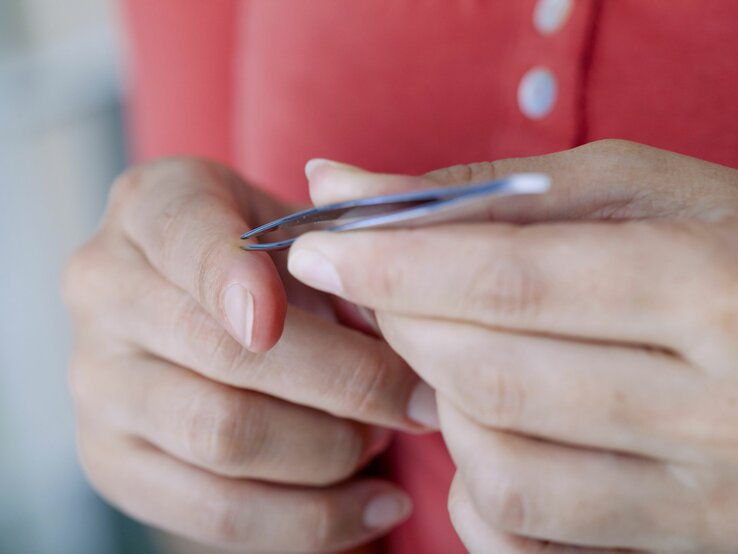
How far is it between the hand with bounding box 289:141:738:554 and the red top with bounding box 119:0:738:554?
182 millimetres

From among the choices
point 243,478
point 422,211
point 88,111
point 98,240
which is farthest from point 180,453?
point 88,111

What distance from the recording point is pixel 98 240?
0.61m

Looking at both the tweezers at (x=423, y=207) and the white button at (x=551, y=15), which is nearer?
the tweezers at (x=423, y=207)

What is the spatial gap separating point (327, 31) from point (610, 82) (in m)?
0.30

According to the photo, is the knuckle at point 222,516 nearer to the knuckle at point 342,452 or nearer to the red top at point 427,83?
the knuckle at point 342,452

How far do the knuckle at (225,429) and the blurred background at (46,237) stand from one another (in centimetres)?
129

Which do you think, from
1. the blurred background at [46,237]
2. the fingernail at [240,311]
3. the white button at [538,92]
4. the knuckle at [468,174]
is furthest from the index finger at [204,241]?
the blurred background at [46,237]

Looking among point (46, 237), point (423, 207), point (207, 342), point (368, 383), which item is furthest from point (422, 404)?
point (46, 237)

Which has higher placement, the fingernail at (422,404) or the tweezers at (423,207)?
the tweezers at (423,207)

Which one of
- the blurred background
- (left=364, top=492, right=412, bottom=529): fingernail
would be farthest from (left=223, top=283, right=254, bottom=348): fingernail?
the blurred background

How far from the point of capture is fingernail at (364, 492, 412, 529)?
62 centimetres

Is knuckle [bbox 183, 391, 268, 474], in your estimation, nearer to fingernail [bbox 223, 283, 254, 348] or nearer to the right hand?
the right hand

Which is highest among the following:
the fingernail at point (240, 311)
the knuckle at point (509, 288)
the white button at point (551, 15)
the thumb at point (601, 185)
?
the white button at point (551, 15)

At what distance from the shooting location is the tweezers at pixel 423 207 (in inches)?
9.8
